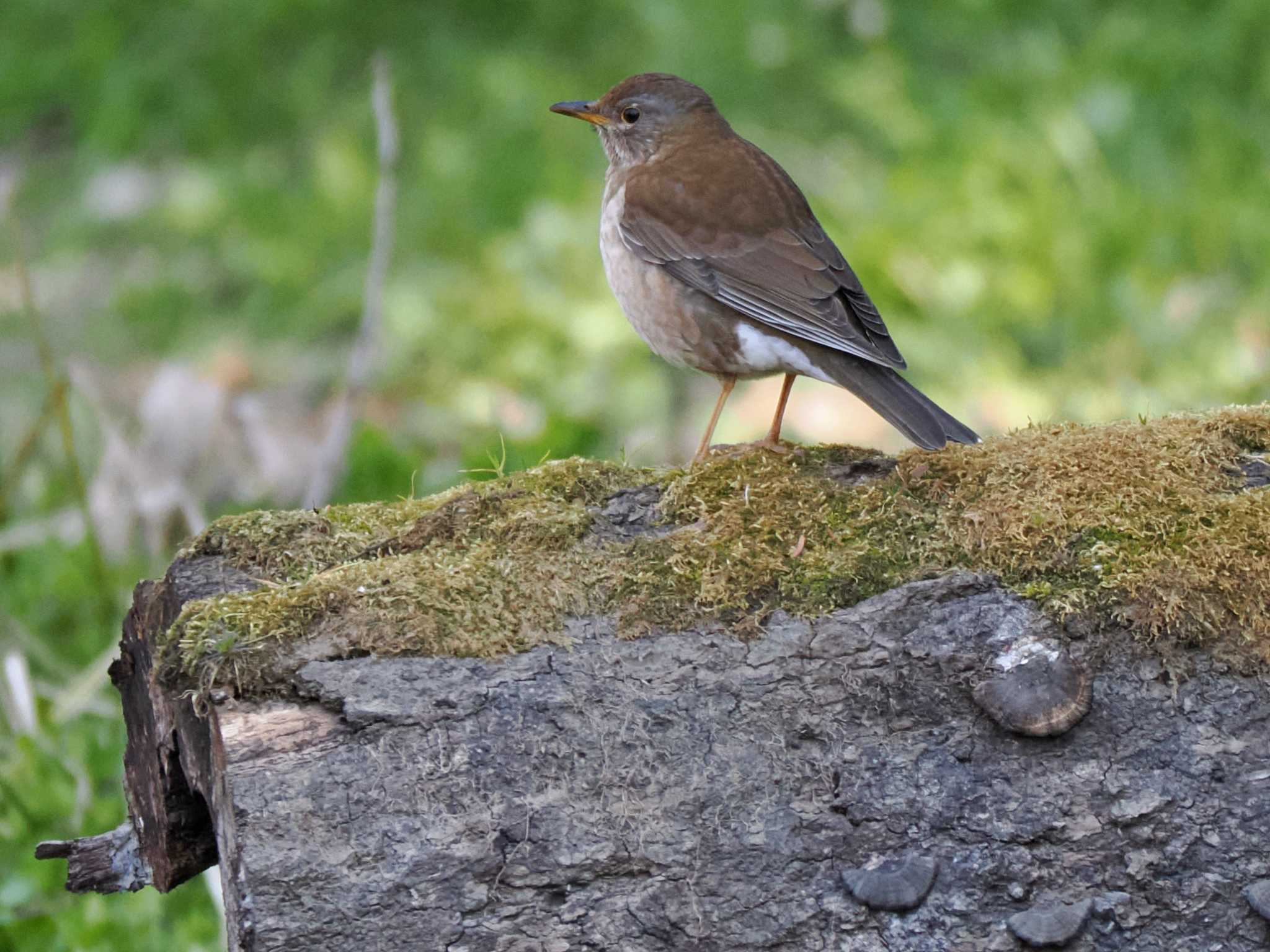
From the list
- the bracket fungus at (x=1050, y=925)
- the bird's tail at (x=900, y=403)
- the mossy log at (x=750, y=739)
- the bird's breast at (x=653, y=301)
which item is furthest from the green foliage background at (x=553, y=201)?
the bracket fungus at (x=1050, y=925)

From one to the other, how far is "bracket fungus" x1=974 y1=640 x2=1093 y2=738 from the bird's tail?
78 cm

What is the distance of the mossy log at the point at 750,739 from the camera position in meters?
2.56

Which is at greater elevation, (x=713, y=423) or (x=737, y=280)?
(x=737, y=280)

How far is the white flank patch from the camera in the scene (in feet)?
13.6

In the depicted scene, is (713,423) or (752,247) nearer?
(713,423)

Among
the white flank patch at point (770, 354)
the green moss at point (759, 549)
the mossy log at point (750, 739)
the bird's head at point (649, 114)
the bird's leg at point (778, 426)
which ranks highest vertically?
the bird's head at point (649, 114)

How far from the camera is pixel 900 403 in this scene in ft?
12.2

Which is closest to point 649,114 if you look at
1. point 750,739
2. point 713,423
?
point 713,423

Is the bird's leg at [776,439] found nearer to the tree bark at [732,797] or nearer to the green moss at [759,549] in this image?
the green moss at [759,549]

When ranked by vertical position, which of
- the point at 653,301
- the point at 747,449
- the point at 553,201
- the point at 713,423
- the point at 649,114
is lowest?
the point at 747,449

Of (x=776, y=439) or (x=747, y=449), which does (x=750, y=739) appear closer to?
(x=747, y=449)

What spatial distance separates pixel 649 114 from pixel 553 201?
3.15 metres

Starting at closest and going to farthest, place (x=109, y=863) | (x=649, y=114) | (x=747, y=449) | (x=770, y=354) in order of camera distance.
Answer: (x=109, y=863), (x=747, y=449), (x=770, y=354), (x=649, y=114)

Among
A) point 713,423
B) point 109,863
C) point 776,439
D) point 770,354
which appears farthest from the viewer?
point 770,354
